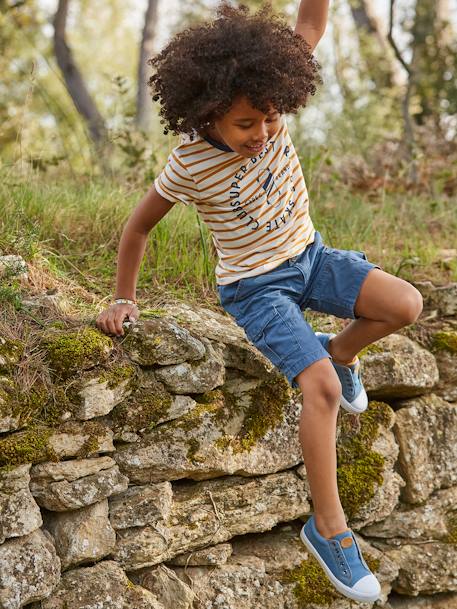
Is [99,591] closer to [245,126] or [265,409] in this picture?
[265,409]

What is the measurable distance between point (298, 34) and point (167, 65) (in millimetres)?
547

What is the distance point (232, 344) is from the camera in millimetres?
3373

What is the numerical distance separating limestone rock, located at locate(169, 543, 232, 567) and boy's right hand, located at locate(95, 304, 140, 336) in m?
0.94

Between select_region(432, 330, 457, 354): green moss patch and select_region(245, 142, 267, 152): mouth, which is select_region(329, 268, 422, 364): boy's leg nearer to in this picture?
select_region(245, 142, 267, 152): mouth

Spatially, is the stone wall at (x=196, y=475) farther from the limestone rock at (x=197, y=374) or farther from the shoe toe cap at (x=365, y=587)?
the shoe toe cap at (x=365, y=587)

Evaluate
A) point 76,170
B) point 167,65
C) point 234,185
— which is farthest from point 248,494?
point 76,170

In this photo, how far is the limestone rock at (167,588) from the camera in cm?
296

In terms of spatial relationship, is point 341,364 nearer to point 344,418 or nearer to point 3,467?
point 344,418

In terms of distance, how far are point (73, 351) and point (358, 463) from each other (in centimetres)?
146

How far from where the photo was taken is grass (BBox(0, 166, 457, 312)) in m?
3.87

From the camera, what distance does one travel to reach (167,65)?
2.83 m

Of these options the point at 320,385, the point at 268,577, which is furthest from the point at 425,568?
the point at 320,385

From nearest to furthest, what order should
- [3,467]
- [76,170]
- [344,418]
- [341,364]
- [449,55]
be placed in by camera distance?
[3,467], [341,364], [344,418], [76,170], [449,55]

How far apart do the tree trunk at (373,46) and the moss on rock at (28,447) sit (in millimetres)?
7215
